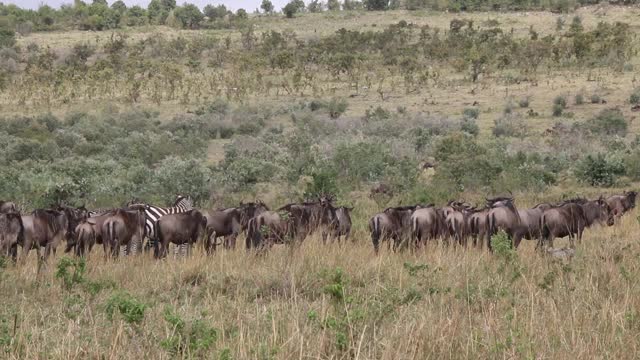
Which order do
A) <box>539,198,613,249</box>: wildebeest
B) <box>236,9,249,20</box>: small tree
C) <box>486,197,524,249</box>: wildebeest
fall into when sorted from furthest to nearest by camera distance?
<box>236,9,249,20</box>: small tree
<box>539,198,613,249</box>: wildebeest
<box>486,197,524,249</box>: wildebeest

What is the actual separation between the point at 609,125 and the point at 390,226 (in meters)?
22.8

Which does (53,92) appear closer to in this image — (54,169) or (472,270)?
(54,169)

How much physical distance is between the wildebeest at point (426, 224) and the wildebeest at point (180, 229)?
317 cm

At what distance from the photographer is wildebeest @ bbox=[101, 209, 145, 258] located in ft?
33.3

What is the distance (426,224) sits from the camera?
11.0 m

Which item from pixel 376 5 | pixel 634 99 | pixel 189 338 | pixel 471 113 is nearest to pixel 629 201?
pixel 189 338

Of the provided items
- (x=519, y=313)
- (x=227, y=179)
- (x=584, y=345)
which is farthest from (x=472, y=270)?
(x=227, y=179)

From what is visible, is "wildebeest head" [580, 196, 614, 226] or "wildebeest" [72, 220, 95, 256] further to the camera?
"wildebeest head" [580, 196, 614, 226]

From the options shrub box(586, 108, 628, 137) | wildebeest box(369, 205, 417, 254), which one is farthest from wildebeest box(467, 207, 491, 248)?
shrub box(586, 108, 628, 137)

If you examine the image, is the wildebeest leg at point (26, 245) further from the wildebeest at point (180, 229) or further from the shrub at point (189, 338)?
the shrub at point (189, 338)

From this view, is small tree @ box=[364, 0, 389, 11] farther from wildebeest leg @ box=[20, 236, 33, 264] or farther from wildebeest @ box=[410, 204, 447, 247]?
wildebeest leg @ box=[20, 236, 33, 264]

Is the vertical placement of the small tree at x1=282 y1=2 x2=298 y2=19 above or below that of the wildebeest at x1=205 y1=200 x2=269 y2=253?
above

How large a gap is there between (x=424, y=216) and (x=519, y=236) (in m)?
1.50

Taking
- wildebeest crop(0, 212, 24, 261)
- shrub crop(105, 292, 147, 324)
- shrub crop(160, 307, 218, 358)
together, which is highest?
shrub crop(105, 292, 147, 324)
